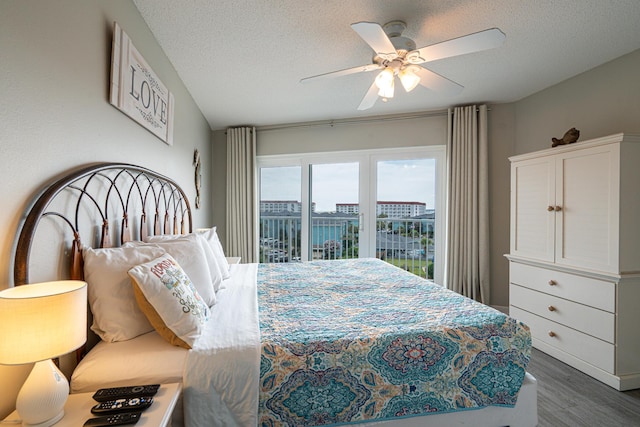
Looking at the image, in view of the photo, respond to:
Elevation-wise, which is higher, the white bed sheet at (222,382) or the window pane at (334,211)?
the window pane at (334,211)

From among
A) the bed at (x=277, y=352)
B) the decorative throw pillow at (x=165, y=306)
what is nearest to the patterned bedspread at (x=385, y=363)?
the bed at (x=277, y=352)

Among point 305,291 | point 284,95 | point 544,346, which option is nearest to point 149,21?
point 284,95

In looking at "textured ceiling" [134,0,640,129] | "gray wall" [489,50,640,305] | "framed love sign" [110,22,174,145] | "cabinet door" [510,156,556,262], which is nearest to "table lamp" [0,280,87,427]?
"framed love sign" [110,22,174,145]

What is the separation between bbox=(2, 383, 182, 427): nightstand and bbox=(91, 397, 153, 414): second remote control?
0.05 feet

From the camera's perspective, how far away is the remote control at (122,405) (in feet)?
2.92

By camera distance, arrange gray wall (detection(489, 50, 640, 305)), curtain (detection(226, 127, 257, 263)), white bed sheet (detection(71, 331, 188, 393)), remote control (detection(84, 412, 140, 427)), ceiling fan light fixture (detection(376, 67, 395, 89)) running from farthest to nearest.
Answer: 1. curtain (detection(226, 127, 257, 263))
2. gray wall (detection(489, 50, 640, 305))
3. ceiling fan light fixture (detection(376, 67, 395, 89))
4. white bed sheet (detection(71, 331, 188, 393))
5. remote control (detection(84, 412, 140, 427))

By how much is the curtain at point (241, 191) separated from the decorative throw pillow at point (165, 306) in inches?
109

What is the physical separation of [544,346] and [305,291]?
219 centimetres

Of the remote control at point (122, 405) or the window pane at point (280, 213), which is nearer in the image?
the remote control at point (122, 405)

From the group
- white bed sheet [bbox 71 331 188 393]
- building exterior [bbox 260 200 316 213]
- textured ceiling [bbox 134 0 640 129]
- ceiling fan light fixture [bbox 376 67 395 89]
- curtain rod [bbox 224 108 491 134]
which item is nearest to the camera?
white bed sheet [bbox 71 331 188 393]

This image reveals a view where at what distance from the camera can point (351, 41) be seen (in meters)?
2.11

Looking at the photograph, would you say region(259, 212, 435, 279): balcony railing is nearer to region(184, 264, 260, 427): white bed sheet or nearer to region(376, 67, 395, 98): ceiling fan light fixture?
region(376, 67, 395, 98): ceiling fan light fixture

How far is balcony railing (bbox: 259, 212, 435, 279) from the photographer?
386 cm

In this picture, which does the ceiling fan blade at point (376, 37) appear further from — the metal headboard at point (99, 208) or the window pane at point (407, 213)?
the window pane at point (407, 213)
